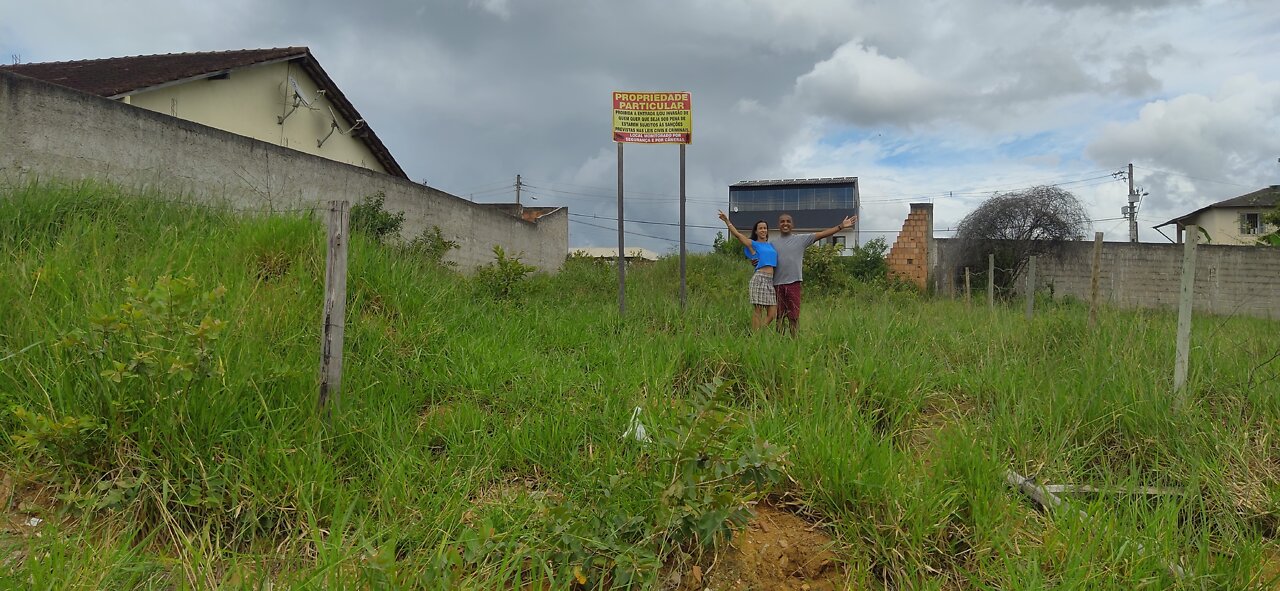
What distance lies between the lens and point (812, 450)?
2.56 meters

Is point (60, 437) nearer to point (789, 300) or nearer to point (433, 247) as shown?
point (789, 300)

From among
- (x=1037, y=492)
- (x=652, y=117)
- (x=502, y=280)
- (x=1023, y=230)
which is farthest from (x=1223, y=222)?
(x=1037, y=492)

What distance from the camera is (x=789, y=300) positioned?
5.56 meters

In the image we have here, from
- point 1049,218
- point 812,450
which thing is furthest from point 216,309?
point 1049,218

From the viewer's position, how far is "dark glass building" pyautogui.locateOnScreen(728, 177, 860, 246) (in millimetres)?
42500

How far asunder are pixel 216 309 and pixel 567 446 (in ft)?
6.33

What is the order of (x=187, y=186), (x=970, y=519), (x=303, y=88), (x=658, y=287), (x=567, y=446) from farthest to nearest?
1. (x=303, y=88)
2. (x=658, y=287)
3. (x=187, y=186)
4. (x=567, y=446)
5. (x=970, y=519)

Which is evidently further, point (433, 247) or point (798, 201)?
point (798, 201)

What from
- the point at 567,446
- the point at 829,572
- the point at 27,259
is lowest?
the point at 829,572

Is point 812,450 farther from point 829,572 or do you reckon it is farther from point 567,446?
point 567,446

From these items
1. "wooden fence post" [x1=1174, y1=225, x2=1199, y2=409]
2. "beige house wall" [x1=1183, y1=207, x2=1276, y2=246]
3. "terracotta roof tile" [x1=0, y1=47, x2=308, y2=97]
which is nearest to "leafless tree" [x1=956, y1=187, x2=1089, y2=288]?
"wooden fence post" [x1=1174, y1=225, x2=1199, y2=409]

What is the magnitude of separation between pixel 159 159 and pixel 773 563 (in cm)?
643

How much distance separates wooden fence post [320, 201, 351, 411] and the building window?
35542mm

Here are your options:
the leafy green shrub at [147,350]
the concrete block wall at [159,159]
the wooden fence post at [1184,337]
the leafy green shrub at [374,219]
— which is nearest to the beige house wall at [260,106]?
the concrete block wall at [159,159]
